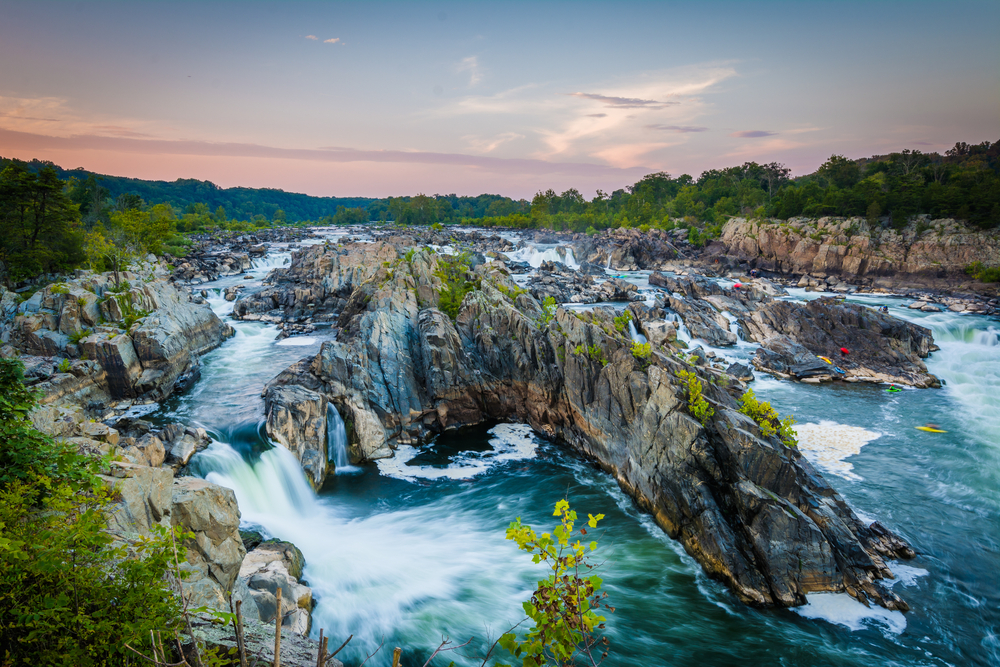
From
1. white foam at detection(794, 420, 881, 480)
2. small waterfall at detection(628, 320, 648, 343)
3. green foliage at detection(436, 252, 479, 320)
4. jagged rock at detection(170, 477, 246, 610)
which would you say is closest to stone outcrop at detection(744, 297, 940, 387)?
white foam at detection(794, 420, 881, 480)

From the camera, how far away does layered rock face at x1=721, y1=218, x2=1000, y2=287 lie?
→ 5288cm

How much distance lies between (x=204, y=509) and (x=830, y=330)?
133ft

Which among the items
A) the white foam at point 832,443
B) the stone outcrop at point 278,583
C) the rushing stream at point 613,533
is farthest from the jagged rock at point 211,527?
the white foam at point 832,443

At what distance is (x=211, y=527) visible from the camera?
9859 millimetres

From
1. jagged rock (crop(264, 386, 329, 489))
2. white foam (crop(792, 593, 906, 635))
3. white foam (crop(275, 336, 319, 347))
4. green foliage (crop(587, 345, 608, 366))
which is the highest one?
green foliage (crop(587, 345, 608, 366))

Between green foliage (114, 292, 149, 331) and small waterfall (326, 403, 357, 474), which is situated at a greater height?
green foliage (114, 292, 149, 331)

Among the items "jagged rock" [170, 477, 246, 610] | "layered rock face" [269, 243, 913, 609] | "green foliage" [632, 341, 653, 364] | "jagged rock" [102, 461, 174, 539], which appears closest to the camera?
"jagged rock" [102, 461, 174, 539]

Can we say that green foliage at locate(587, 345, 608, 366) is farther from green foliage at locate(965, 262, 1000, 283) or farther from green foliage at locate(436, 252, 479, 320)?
green foliage at locate(965, 262, 1000, 283)

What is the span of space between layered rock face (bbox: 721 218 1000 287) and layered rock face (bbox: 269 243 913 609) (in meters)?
49.7

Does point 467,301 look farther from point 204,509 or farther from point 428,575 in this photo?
point 204,509

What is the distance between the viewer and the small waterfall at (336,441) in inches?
776

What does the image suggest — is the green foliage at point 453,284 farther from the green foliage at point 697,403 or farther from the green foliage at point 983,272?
the green foliage at point 983,272

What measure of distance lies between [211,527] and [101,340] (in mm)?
18348

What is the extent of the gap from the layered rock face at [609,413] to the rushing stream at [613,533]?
823 mm
